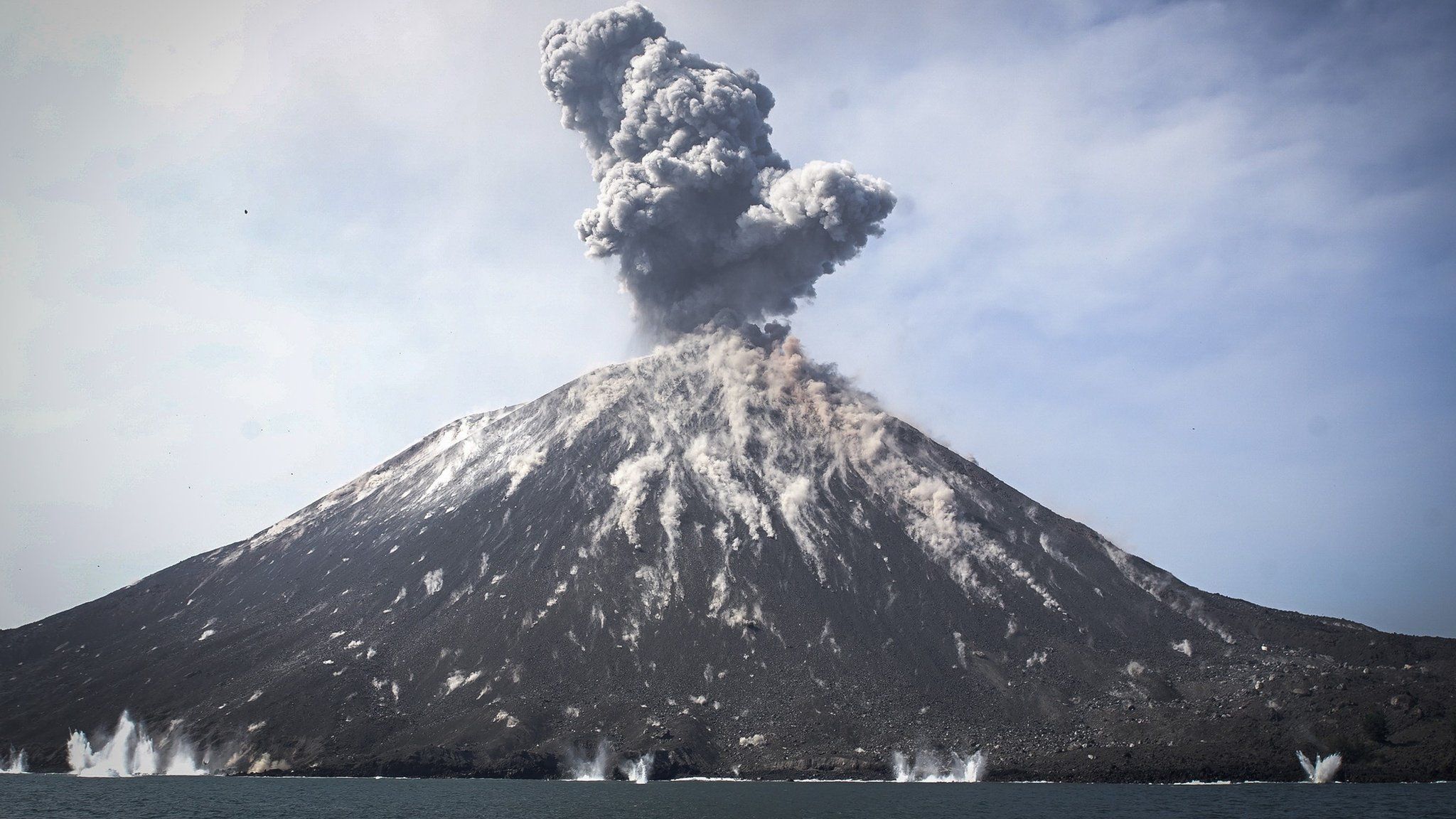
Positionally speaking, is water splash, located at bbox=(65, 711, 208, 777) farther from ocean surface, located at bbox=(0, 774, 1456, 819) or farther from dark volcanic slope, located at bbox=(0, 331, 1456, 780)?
ocean surface, located at bbox=(0, 774, 1456, 819)

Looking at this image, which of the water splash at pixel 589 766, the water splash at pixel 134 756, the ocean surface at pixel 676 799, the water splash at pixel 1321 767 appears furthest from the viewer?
the water splash at pixel 134 756

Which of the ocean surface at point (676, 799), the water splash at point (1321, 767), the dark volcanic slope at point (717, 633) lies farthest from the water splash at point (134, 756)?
the water splash at point (1321, 767)

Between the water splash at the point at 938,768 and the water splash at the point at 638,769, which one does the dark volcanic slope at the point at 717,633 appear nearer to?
the water splash at the point at 638,769

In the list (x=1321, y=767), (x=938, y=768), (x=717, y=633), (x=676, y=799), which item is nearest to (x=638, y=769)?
(x=676, y=799)

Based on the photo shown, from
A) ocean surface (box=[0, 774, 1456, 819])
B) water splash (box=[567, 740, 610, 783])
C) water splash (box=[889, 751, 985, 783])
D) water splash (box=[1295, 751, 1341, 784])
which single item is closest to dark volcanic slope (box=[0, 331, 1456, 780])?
water splash (box=[567, 740, 610, 783])

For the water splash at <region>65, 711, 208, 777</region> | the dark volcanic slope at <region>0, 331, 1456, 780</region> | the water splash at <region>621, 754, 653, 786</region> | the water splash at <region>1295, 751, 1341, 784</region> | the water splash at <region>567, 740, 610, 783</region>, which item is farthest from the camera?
the water splash at <region>65, 711, 208, 777</region>
